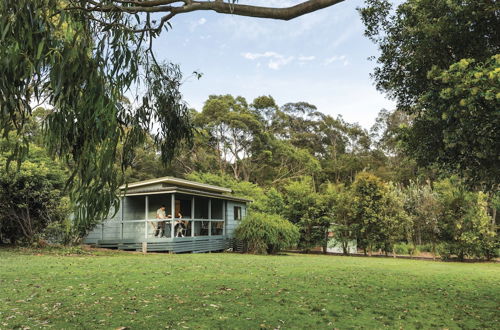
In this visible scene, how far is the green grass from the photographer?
15.1 feet

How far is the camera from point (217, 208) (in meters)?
21.2

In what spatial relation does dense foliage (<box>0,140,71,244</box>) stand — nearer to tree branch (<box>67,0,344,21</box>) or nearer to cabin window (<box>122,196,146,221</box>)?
cabin window (<box>122,196,146,221</box>)

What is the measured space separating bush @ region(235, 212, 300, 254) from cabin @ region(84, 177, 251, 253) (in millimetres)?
1720

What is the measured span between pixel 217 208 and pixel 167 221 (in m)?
4.32

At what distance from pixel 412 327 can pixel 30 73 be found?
5.07m

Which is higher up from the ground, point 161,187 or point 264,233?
point 161,187

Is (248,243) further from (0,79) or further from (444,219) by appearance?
(0,79)

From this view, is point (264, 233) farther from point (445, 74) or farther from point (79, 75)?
point (79, 75)

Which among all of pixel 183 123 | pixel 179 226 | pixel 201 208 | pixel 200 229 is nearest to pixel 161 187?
pixel 179 226

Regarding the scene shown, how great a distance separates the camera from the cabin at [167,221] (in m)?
16.7

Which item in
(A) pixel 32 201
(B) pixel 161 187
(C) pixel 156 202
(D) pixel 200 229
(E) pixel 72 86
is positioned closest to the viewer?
(E) pixel 72 86

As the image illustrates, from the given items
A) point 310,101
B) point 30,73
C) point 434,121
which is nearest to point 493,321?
point 434,121

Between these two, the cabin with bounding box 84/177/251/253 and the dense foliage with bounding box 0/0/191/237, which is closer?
the dense foliage with bounding box 0/0/191/237

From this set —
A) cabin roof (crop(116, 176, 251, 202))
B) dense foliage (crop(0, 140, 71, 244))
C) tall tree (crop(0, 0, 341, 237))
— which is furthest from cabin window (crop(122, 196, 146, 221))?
tall tree (crop(0, 0, 341, 237))
